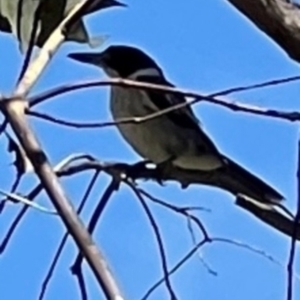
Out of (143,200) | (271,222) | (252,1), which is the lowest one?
(271,222)

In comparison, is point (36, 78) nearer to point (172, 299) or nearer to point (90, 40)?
point (90, 40)

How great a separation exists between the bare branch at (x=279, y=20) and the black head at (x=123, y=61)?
1.36 m

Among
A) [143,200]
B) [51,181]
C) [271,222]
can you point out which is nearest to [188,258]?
[143,200]

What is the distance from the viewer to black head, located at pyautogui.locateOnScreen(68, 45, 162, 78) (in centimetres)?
241

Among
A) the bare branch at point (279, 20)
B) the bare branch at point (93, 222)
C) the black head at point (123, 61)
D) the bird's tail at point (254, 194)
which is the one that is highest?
the black head at point (123, 61)

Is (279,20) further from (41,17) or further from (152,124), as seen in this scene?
(152,124)

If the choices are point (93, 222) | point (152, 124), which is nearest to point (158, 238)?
point (93, 222)

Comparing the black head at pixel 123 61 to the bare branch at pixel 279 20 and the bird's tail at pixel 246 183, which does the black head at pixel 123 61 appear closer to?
the bird's tail at pixel 246 183

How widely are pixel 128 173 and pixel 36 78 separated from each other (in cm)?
54

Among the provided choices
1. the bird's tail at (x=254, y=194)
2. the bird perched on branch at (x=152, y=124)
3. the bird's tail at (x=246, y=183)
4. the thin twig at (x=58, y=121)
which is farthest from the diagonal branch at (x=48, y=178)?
the bird perched on branch at (x=152, y=124)

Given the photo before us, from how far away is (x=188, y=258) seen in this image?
97 centimetres

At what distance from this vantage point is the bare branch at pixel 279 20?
1.00 m

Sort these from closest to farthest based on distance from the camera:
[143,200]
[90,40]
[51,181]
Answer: [51,181] < [90,40] < [143,200]

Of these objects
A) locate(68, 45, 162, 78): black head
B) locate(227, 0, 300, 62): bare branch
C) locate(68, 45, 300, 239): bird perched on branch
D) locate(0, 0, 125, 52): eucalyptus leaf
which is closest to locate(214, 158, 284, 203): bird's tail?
locate(68, 45, 300, 239): bird perched on branch
